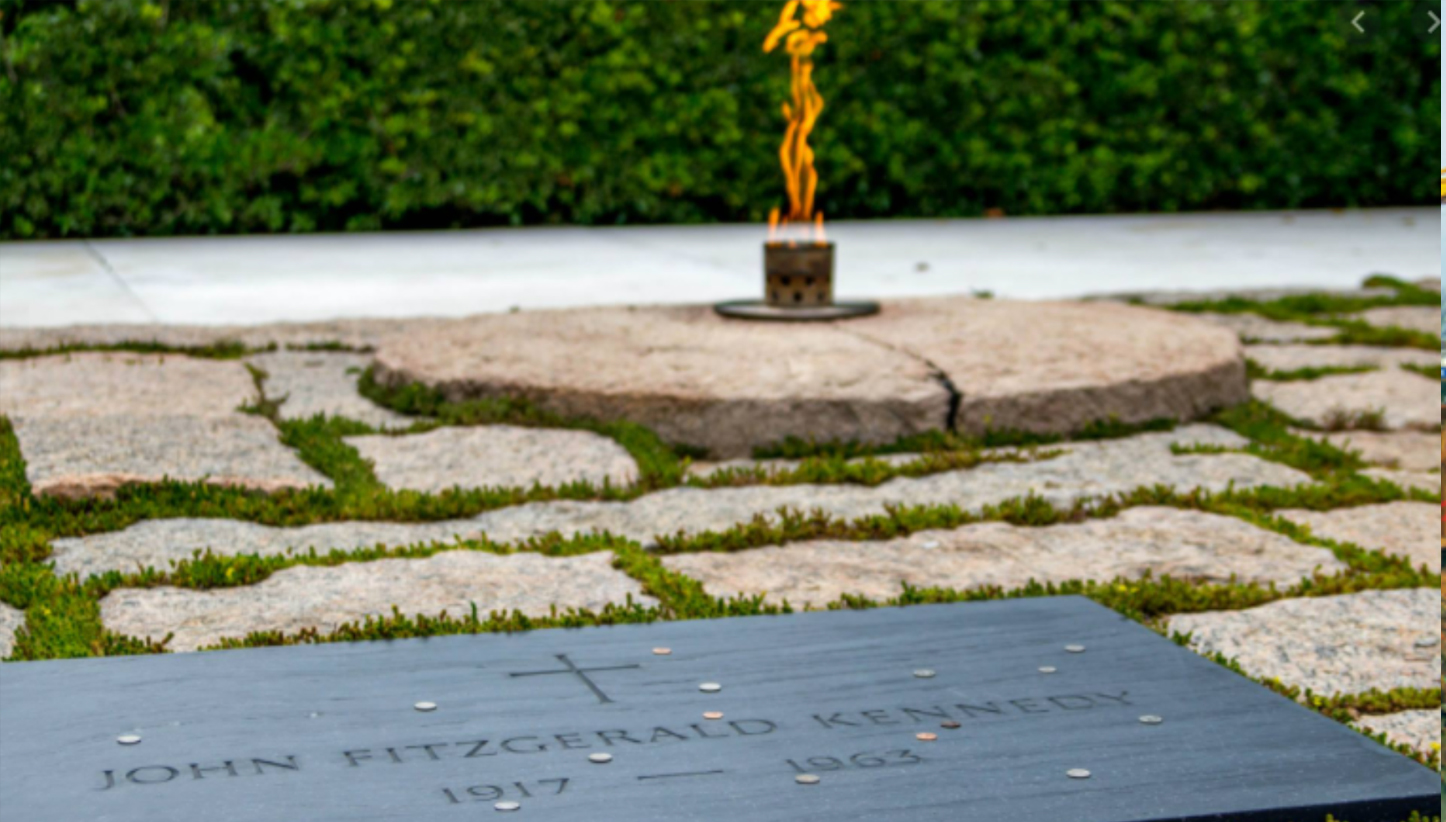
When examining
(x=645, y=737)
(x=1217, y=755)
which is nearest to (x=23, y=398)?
(x=645, y=737)

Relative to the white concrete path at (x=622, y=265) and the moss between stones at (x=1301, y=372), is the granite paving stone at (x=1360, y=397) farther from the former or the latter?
the white concrete path at (x=622, y=265)

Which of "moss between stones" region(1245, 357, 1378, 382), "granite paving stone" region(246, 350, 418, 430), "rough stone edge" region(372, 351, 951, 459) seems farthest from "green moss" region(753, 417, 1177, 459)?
"granite paving stone" region(246, 350, 418, 430)

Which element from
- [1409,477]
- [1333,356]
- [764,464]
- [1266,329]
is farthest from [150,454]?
[1266,329]

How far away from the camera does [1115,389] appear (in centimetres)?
364

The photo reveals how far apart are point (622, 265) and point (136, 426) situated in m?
3.73

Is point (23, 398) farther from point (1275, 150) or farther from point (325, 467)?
point (1275, 150)

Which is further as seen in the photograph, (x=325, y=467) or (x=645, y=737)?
(x=325, y=467)

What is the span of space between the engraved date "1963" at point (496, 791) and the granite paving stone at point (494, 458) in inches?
60.6

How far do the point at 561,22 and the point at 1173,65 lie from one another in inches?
138

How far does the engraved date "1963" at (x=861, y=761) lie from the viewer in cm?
166

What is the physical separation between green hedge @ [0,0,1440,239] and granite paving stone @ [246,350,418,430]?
11.6ft

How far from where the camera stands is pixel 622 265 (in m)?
6.96

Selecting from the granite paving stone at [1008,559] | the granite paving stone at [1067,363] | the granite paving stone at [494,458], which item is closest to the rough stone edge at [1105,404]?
the granite paving stone at [1067,363]

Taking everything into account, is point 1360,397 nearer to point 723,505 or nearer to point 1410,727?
point 723,505
